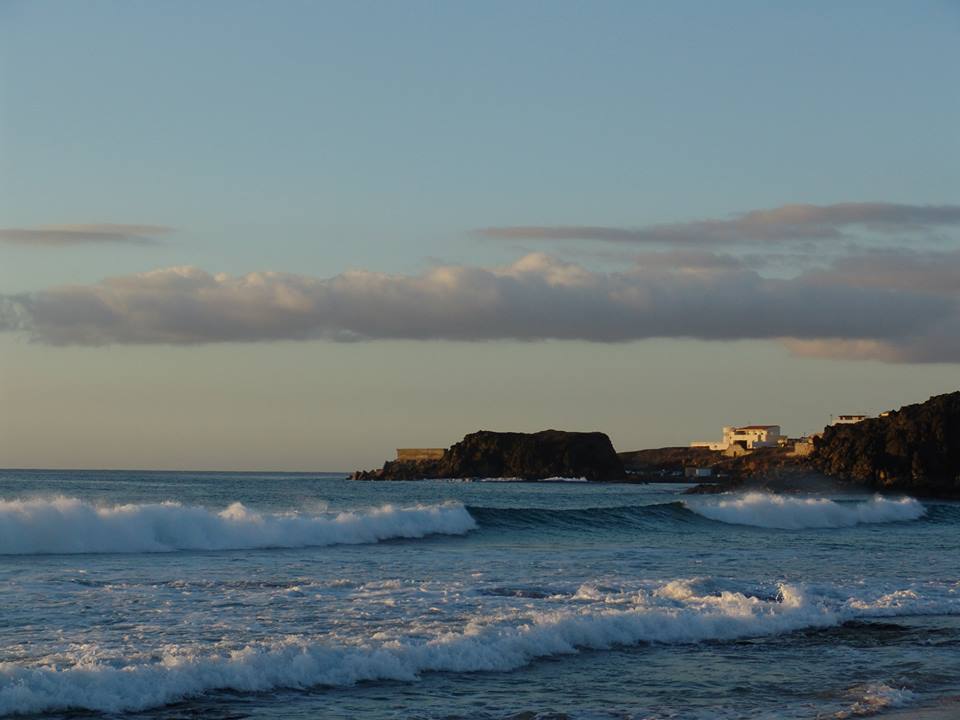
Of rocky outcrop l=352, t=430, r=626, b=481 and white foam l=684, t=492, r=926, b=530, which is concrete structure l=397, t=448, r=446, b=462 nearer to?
rocky outcrop l=352, t=430, r=626, b=481

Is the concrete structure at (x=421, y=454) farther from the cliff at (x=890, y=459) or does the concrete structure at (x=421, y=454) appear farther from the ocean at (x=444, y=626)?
the ocean at (x=444, y=626)

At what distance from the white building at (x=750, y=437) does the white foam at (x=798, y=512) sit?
102 m

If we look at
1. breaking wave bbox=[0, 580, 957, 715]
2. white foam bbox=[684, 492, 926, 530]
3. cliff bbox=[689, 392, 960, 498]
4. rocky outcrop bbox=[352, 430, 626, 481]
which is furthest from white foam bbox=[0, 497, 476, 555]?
rocky outcrop bbox=[352, 430, 626, 481]

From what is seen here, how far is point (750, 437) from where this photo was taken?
163 metres

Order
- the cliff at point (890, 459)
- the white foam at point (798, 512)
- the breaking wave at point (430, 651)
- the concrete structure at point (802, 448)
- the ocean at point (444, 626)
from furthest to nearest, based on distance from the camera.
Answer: the concrete structure at point (802, 448), the cliff at point (890, 459), the white foam at point (798, 512), the ocean at point (444, 626), the breaking wave at point (430, 651)

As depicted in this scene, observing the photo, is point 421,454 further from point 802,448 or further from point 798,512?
point 798,512

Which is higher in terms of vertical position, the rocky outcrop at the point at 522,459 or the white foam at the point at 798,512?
the rocky outcrop at the point at 522,459

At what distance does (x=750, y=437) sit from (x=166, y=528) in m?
140

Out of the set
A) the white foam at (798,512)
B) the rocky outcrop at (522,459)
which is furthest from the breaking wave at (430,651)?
the rocky outcrop at (522,459)

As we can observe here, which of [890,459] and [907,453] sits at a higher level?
[907,453]

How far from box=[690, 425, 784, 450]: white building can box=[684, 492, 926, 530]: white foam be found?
102348 millimetres

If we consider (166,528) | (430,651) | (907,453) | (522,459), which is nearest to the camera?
(430,651)

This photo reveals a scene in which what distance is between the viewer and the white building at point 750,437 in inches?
6299

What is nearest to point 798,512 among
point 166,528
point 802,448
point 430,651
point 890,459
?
point 166,528
